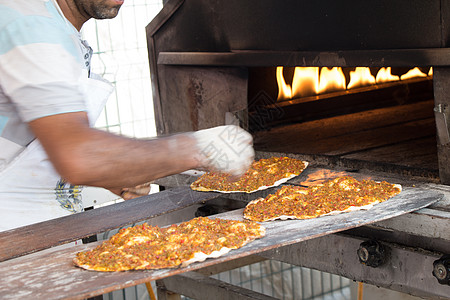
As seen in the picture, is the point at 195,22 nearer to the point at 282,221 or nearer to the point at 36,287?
the point at 282,221

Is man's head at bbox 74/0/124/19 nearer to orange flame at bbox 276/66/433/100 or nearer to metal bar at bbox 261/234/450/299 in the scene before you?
metal bar at bbox 261/234/450/299

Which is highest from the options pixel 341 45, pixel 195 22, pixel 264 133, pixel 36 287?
pixel 195 22

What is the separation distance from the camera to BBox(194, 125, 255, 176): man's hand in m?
1.91

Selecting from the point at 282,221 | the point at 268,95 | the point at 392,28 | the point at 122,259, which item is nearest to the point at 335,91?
the point at 268,95

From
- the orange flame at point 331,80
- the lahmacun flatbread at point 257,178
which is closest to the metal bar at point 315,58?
the lahmacun flatbread at point 257,178

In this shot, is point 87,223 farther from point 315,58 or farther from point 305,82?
point 305,82

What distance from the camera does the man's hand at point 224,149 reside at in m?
1.91

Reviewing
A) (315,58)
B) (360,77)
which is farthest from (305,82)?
(315,58)

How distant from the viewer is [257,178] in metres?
2.85

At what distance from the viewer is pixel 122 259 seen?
1.86 meters

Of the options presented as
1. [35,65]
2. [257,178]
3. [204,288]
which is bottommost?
[204,288]

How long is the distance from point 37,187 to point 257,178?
1.09m

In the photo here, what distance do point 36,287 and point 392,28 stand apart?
1.74m

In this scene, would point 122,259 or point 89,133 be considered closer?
point 89,133
